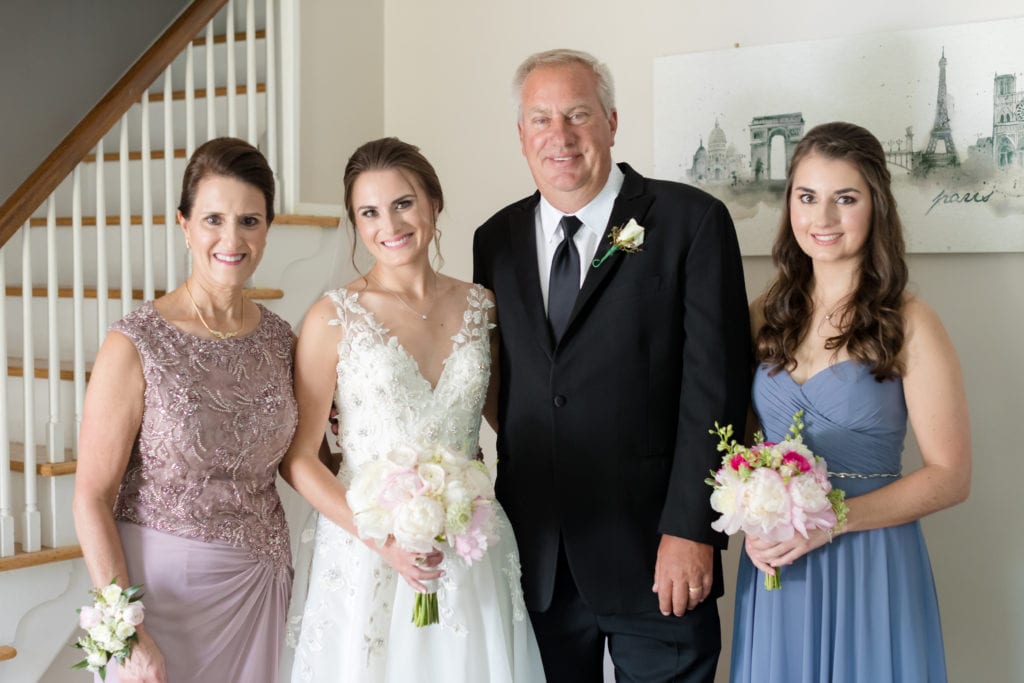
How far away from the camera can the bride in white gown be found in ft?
7.73

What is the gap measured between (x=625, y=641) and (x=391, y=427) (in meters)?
0.77

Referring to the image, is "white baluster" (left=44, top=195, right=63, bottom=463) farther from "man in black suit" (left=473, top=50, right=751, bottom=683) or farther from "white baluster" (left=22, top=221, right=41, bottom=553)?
"man in black suit" (left=473, top=50, right=751, bottom=683)

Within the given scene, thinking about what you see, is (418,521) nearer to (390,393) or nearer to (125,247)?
(390,393)

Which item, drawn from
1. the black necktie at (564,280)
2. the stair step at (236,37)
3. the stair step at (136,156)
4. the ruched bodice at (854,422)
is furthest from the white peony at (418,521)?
the stair step at (236,37)

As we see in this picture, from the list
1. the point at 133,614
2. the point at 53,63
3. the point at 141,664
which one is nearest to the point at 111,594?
the point at 133,614

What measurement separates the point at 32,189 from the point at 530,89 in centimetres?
173

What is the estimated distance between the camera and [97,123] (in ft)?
11.4

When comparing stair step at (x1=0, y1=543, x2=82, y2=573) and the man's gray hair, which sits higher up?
the man's gray hair

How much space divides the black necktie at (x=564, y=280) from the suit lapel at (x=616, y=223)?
0.04 m

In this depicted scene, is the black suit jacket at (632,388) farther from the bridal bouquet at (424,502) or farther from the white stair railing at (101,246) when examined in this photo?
the white stair railing at (101,246)

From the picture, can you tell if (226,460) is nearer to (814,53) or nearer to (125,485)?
(125,485)

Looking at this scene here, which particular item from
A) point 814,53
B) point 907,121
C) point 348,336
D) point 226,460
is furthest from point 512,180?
point 226,460

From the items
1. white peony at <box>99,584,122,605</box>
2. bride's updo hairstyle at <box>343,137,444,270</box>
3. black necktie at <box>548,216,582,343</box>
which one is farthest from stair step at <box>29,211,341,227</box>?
white peony at <box>99,584,122,605</box>

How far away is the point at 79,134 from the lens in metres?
3.46
